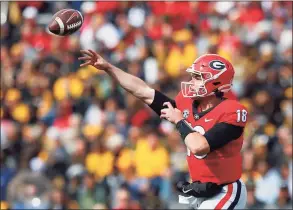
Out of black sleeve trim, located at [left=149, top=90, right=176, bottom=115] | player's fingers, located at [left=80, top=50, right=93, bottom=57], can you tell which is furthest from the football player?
player's fingers, located at [left=80, top=50, right=93, bottom=57]

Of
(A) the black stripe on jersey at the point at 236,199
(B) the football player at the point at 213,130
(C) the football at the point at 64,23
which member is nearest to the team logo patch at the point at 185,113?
(B) the football player at the point at 213,130

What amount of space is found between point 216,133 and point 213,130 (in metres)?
0.03

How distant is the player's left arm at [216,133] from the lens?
561 centimetres

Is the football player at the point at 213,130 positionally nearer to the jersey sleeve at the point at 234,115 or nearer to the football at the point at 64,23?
Result: the jersey sleeve at the point at 234,115

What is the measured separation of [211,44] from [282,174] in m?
3.10

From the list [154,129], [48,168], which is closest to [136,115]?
[154,129]

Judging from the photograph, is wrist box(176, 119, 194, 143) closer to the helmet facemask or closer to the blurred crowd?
the helmet facemask

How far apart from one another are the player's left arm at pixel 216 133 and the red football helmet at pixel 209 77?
0.87ft

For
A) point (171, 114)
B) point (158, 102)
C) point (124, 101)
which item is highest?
point (171, 114)

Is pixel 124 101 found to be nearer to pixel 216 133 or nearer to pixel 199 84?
pixel 199 84

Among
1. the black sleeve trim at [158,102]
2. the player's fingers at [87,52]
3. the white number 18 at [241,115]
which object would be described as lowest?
the black sleeve trim at [158,102]

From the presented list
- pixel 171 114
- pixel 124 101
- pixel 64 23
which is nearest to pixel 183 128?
pixel 171 114

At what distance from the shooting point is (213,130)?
5730mm

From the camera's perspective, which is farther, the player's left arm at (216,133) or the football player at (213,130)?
the football player at (213,130)
